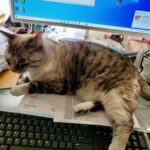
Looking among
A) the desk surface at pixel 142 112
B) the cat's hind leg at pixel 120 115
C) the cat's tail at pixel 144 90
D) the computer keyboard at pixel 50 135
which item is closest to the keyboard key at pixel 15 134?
the computer keyboard at pixel 50 135

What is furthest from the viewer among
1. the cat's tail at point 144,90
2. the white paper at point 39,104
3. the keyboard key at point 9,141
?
the cat's tail at point 144,90

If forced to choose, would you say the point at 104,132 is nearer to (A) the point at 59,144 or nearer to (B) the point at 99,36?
(A) the point at 59,144

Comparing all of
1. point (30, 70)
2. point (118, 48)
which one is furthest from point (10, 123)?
point (118, 48)

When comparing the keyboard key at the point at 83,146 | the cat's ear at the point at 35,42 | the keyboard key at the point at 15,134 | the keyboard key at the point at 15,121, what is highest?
the cat's ear at the point at 35,42

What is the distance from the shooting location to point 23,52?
0.74 m

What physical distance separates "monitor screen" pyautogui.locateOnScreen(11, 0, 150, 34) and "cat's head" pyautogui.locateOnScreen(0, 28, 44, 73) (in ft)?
0.48

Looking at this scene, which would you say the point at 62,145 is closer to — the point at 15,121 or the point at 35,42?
the point at 15,121

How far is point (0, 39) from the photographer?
1.02m

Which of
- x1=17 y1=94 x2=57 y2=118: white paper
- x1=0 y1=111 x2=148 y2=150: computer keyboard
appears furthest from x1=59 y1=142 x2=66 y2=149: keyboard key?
x1=17 y1=94 x2=57 y2=118: white paper

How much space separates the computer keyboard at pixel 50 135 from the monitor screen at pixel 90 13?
42 centimetres

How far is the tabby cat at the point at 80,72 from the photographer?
0.70 m

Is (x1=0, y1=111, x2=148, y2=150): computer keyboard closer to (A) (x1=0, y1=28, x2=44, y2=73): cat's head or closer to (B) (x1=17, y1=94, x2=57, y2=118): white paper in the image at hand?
(B) (x1=17, y1=94, x2=57, y2=118): white paper

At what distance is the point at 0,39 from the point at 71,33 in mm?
341

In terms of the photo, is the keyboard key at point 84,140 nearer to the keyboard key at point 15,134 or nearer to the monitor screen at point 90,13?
the keyboard key at point 15,134
